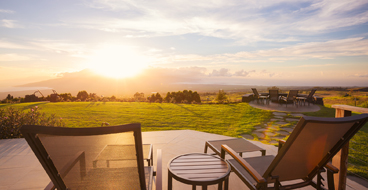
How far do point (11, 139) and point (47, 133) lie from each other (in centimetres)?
501

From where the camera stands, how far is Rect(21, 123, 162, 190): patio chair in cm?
101

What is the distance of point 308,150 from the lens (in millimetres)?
1604

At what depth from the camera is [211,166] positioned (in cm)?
188

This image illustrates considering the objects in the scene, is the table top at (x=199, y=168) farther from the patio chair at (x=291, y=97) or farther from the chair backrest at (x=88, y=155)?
the patio chair at (x=291, y=97)

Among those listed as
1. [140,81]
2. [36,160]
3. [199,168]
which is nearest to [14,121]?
[36,160]

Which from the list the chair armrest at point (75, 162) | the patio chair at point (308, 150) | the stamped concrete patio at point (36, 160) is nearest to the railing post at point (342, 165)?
the stamped concrete patio at point (36, 160)

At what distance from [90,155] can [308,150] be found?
1.83 m

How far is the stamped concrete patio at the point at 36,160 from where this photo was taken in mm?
2521

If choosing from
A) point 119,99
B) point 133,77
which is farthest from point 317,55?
point 133,77

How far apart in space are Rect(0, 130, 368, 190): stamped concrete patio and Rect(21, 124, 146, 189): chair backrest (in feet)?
4.67

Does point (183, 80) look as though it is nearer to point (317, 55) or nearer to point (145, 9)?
point (317, 55)

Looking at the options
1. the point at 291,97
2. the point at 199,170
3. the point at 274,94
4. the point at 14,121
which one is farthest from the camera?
the point at 274,94

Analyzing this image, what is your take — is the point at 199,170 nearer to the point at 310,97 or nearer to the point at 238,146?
the point at 238,146

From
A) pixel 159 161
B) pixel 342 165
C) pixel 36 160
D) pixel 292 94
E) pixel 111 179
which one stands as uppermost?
pixel 292 94
